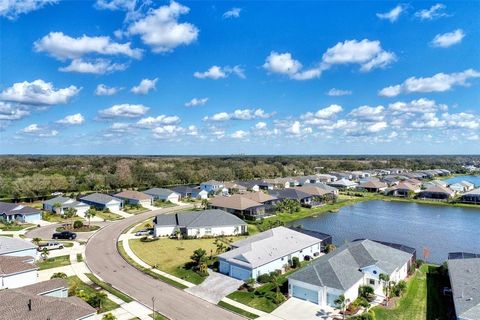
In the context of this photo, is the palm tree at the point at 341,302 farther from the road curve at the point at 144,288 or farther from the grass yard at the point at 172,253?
the grass yard at the point at 172,253

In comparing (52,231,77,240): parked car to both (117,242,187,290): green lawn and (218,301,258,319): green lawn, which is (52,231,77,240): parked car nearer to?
(117,242,187,290): green lawn

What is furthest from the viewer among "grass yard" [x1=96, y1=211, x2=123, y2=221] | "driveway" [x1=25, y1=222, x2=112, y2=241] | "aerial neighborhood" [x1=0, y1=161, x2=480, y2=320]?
"grass yard" [x1=96, y1=211, x2=123, y2=221]

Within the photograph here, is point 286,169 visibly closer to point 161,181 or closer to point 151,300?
point 161,181

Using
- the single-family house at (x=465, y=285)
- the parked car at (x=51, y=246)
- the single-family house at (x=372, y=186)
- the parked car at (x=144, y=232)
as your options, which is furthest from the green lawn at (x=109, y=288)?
the single-family house at (x=372, y=186)

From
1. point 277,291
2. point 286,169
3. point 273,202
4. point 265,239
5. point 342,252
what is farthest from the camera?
point 286,169

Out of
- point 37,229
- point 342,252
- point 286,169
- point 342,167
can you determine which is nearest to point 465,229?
point 342,252

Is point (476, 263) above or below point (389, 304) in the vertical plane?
above

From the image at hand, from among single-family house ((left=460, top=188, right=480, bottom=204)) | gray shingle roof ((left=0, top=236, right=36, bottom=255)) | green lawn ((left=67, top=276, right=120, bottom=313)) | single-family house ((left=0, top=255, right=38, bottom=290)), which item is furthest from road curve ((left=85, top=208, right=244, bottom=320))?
single-family house ((left=460, top=188, right=480, bottom=204))

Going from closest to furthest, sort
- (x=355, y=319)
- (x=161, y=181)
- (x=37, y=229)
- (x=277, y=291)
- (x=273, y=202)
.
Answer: (x=355, y=319) → (x=277, y=291) → (x=37, y=229) → (x=273, y=202) → (x=161, y=181)
